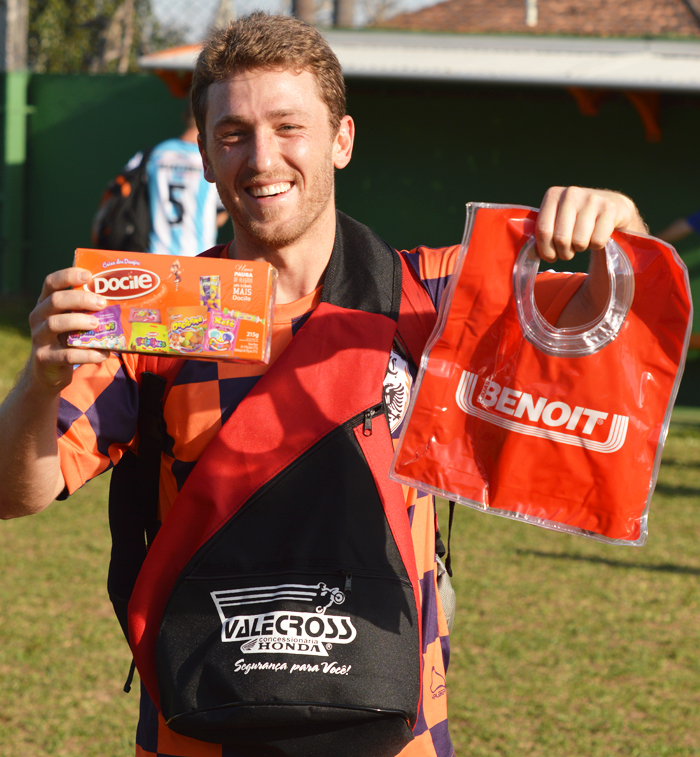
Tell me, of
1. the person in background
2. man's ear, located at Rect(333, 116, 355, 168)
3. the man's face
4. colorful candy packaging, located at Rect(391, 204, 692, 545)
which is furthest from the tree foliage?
colorful candy packaging, located at Rect(391, 204, 692, 545)

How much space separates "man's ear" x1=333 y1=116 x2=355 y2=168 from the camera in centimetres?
185

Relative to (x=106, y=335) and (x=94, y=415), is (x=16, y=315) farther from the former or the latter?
(x=106, y=335)

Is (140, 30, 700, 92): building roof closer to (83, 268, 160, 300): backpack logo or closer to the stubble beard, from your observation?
the stubble beard

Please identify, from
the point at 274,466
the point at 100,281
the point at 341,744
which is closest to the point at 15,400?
the point at 100,281

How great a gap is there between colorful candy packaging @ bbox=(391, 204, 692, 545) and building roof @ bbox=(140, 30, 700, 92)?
653 cm

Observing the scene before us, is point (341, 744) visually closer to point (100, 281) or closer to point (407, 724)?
point (407, 724)

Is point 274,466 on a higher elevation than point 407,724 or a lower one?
higher

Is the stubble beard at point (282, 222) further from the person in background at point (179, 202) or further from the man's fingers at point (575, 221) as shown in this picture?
the person in background at point (179, 202)

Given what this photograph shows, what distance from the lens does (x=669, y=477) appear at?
21.7 ft

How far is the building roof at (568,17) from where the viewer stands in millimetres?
17078

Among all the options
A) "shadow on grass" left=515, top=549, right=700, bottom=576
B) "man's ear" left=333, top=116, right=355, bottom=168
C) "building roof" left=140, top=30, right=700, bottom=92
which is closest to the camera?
"man's ear" left=333, top=116, right=355, bottom=168

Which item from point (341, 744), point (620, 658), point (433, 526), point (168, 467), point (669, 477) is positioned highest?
point (168, 467)

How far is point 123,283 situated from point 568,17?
18.4m

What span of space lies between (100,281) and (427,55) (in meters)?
7.60
